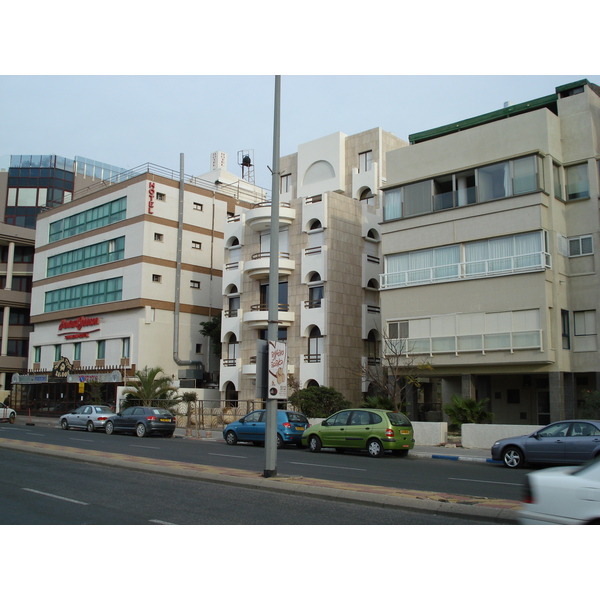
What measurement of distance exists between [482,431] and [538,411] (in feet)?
28.9

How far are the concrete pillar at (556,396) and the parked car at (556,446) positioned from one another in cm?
904

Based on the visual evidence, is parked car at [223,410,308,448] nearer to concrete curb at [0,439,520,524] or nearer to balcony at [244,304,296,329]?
concrete curb at [0,439,520,524]

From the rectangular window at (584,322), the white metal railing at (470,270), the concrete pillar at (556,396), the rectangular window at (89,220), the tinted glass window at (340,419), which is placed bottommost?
the tinted glass window at (340,419)

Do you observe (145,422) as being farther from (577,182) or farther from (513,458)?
(577,182)

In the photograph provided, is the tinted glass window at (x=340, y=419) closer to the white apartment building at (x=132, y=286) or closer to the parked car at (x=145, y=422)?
the parked car at (x=145, y=422)

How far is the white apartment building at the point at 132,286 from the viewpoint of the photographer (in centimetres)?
4816

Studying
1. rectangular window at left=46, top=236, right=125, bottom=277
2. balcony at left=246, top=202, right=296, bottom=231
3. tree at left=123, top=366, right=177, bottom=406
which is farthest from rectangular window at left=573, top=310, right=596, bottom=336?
rectangular window at left=46, top=236, right=125, bottom=277

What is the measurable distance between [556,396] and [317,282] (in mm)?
16159

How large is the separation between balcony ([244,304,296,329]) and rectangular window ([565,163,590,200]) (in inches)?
692

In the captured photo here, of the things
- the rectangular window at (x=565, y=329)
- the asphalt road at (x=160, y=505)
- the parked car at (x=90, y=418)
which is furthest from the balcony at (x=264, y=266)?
the asphalt road at (x=160, y=505)

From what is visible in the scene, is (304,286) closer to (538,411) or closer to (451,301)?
(451,301)

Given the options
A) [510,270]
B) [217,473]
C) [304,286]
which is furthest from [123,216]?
[217,473]

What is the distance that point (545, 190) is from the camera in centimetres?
2836

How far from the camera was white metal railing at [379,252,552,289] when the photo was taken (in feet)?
91.4
